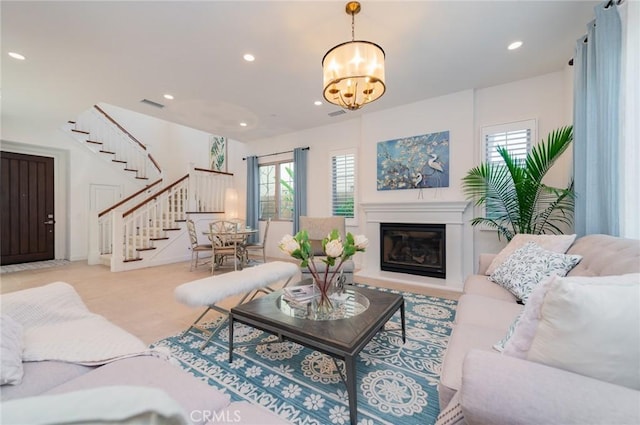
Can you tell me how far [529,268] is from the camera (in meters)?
1.92

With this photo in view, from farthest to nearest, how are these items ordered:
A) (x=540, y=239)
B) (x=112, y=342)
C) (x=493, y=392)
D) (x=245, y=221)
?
(x=245, y=221)
(x=540, y=239)
(x=112, y=342)
(x=493, y=392)

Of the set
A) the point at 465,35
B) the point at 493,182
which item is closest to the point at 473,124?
the point at 493,182

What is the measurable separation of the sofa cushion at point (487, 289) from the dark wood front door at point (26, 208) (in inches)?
310

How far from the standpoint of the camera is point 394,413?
1387 mm

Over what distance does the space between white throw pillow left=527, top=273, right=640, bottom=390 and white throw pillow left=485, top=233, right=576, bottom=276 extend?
1580 mm

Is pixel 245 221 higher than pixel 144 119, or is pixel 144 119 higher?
pixel 144 119

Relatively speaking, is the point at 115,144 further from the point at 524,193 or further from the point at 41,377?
the point at 524,193

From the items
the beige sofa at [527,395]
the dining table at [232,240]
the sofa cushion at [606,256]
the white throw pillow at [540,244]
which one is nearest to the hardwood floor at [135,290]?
the dining table at [232,240]

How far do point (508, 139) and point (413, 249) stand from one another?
6.66 feet

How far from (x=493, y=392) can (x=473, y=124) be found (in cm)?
383

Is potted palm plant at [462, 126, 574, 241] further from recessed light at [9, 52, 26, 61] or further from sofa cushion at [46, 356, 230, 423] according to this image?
recessed light at [9, 52, 26, 61]

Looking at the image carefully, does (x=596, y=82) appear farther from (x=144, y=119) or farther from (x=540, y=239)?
(x=144, y=119)

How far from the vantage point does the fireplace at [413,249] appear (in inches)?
147

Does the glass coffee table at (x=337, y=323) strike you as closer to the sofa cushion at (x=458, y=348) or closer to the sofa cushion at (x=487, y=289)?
Result: the sofa cushion at (x=458, y=348)
